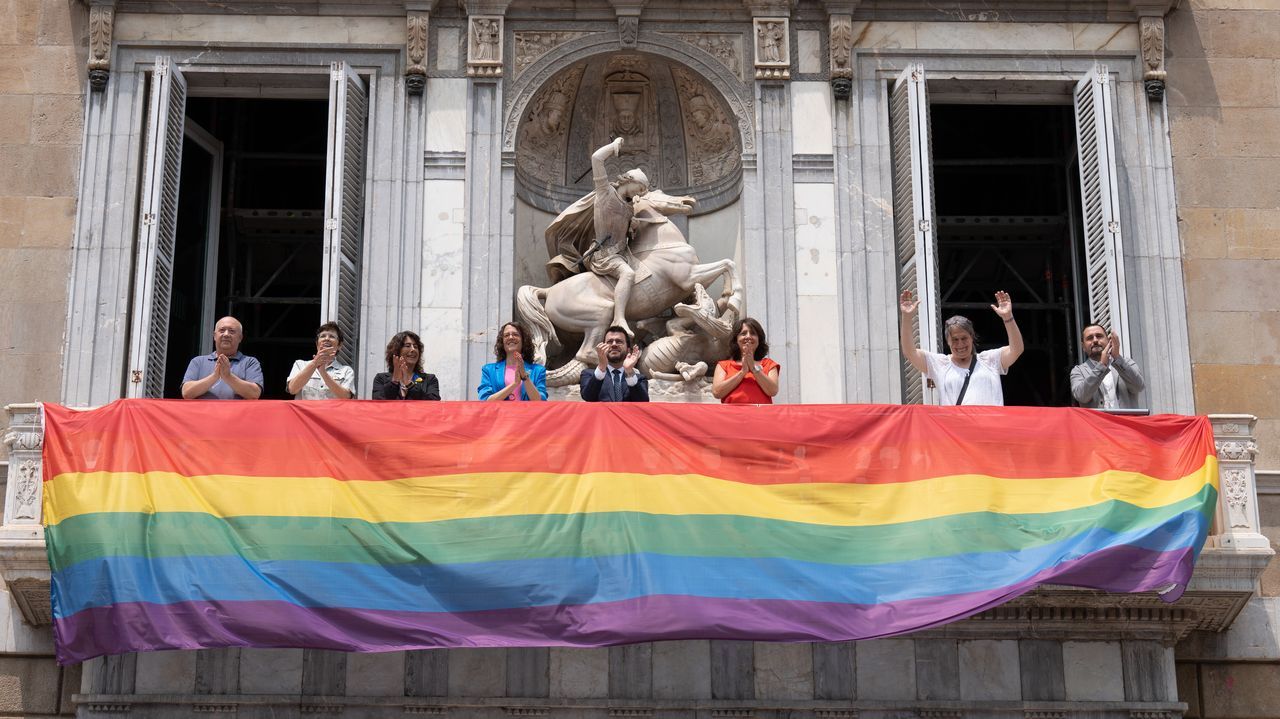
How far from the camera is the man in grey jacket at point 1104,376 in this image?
16.4m

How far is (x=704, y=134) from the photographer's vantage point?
20578 mm

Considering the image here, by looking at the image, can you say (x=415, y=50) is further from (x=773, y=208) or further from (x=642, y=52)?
(x=773, y=208)

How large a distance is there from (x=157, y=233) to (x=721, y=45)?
6168 millimetres

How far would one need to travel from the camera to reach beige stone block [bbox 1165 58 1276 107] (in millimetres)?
19625

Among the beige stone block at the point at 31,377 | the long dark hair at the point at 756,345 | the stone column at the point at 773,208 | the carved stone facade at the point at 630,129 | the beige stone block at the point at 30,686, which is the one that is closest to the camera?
the long dark hair at the point at 756,345

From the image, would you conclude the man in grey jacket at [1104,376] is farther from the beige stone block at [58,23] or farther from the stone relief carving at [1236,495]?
the beige stone block at [58,23]

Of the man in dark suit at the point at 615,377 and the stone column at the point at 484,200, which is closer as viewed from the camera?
the man in dark suit at the point at 615,377

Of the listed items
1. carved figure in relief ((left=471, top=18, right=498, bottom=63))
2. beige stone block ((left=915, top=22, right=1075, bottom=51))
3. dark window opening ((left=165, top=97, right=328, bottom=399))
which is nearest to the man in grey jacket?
beige stone block ((left=915, top=22, right=1075, bottom=51))

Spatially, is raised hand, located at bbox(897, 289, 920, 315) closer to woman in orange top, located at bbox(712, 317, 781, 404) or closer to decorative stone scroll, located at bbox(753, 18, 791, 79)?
woman in orange top, located at bbox(712, 317, 781, 404)

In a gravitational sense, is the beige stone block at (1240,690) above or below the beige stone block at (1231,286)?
below

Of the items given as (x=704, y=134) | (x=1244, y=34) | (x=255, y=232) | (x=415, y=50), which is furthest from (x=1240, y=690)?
(x=255, y=232)

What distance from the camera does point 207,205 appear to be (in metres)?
21.1

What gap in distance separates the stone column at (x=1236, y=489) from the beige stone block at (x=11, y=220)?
1169 centimetres

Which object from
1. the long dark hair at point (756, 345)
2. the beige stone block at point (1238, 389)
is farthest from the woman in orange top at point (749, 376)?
the beige stone block at point (1238, 389)
